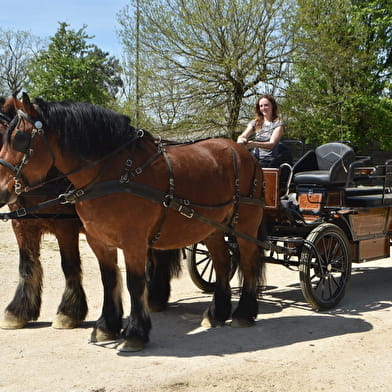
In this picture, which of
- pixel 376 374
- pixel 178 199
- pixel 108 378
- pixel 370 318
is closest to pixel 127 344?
pixel 108 378

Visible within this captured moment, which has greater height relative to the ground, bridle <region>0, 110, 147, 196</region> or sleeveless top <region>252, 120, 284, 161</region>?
sleeveless top <region>252, 120, 284, 161</region>

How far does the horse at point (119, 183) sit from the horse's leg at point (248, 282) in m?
0.48

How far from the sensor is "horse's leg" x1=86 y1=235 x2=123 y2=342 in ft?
14.7

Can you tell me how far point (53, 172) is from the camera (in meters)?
4.69

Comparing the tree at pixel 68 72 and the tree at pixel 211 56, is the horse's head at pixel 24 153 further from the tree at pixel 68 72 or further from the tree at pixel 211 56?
the tree at pixel 68 72

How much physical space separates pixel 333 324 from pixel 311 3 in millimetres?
12783

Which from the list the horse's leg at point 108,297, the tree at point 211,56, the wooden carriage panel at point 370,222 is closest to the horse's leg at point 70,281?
the horse's leg at point 108,297

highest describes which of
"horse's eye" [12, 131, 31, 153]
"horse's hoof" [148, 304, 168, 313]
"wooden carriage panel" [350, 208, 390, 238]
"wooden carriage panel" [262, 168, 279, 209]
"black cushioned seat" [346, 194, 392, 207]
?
"horse's eye" [12, 131, 31, 153]

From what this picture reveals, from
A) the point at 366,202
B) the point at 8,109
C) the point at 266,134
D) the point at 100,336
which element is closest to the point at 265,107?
the point at 266,134

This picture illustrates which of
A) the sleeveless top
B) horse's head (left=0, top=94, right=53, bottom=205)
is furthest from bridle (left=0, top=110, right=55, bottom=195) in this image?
the sleeveless top

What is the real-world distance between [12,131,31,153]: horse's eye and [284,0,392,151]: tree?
12796 mm

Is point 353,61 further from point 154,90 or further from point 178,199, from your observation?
point 178,199

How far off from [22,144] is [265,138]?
9.65ft

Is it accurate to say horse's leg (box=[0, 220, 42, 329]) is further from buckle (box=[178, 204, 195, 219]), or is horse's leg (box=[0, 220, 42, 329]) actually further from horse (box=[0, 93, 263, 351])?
buckle (box=[178, 204, 195, 219])
